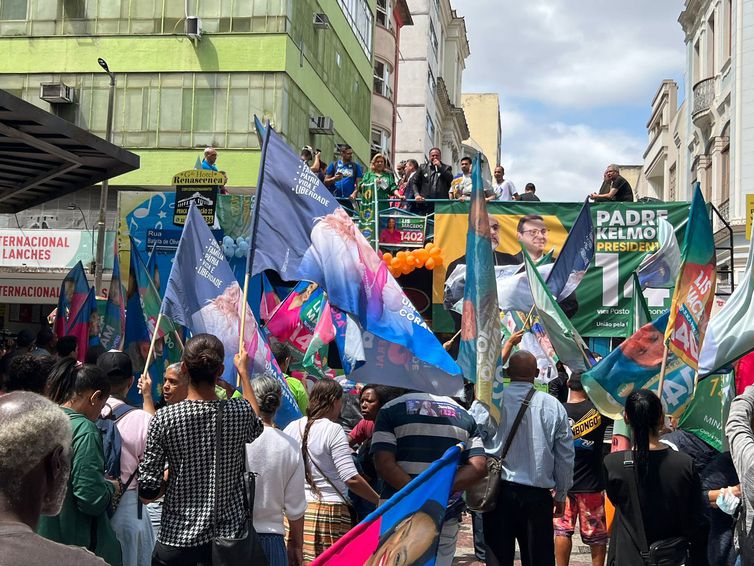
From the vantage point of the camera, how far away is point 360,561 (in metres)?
3.80

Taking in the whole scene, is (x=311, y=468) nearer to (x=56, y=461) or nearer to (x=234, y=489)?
(x=234, y=489)

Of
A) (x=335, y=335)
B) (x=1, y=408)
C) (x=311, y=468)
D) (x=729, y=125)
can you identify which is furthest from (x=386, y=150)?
(x=1, y=408)

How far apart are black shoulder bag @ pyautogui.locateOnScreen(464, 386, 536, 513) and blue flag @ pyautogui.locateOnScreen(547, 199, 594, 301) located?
356 centimetres

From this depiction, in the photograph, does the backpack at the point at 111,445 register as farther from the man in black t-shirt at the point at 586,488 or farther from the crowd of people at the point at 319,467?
the man in black t-shirt at the point at 586,488

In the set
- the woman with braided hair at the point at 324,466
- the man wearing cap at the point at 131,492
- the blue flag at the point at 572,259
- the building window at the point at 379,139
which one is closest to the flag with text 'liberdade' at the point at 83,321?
the blue flag at the point at 572,259

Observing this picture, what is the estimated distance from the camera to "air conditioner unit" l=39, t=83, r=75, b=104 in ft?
88.9

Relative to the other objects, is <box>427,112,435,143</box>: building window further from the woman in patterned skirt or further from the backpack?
the woman in patterned skirt

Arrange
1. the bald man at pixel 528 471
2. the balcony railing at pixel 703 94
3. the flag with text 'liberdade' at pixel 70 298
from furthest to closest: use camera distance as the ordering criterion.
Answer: the balcony railing at pixel 703 94 < the flag with text 'liberdade' at pixel 70 298 < the bald man at pixel 528 471

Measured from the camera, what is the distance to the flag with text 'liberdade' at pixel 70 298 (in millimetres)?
12063

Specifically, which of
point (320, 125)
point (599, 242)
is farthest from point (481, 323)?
point (320, 125)

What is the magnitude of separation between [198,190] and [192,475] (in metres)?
12.7

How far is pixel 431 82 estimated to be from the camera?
50312 mm

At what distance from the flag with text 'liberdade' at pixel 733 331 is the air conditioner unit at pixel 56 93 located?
23224 millimetres

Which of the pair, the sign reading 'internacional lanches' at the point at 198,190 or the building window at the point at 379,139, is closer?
the sign reading 'internacional lanches' at the point at 198,190
